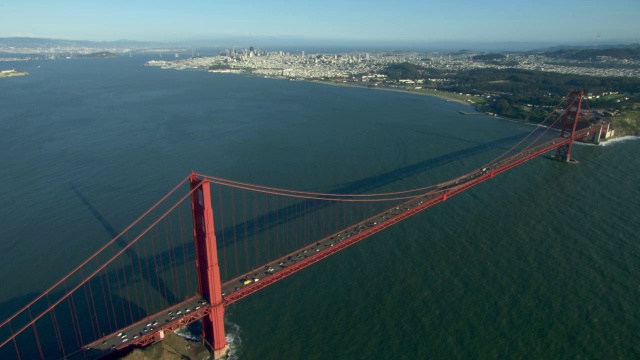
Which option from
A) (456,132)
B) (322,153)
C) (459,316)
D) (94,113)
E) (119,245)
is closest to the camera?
(459,316)

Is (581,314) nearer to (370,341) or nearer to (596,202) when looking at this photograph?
(370,341)

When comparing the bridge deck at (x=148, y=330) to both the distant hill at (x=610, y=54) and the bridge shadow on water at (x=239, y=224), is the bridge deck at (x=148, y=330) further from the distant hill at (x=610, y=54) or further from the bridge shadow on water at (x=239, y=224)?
the distant hill at (x=610, y=54)

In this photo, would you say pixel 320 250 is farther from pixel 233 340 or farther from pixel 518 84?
pixel 518 84

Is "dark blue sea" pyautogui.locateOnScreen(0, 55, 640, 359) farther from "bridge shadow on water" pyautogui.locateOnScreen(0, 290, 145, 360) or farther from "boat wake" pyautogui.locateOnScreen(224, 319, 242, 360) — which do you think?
"bridge shadow on water" pyautogui.locateOnScreen(0, 290, 145, 360)

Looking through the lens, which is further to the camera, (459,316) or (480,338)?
(459,316)

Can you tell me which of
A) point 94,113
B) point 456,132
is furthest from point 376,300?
point 94,113
